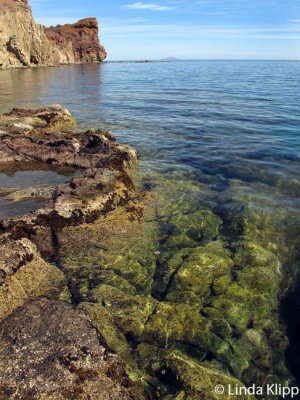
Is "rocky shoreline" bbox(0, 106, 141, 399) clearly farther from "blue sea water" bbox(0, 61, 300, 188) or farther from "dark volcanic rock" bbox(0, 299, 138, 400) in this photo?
"blue sea water" bbox(0, 61, 300, 188)

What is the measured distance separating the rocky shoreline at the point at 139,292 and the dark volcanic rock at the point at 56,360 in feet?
0.06


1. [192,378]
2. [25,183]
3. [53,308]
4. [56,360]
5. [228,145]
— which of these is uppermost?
[228,145]

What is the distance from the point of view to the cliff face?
8325 centimetres

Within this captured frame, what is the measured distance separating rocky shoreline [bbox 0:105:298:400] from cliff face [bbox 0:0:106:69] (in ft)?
287

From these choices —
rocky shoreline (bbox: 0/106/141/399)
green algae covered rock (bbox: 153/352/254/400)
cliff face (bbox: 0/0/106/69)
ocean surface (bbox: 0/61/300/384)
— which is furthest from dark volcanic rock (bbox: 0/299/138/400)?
cliff face (bbox: 0/0/106/69)

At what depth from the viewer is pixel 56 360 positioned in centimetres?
558

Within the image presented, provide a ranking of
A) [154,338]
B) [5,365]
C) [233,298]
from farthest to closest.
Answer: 1. [233,298]
2. [154,338]
3. [5,365]

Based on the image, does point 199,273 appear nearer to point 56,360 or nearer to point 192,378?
point 192,378

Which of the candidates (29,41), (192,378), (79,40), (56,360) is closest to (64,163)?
(56,360)

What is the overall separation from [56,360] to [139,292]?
3131mm

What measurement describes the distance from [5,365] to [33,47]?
10767 cm

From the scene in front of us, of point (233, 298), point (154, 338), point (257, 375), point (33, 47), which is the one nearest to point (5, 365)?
point (154, 338)

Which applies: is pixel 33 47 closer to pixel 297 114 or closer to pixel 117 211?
pixel 297 114

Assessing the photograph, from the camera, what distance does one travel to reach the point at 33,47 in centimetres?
9675
